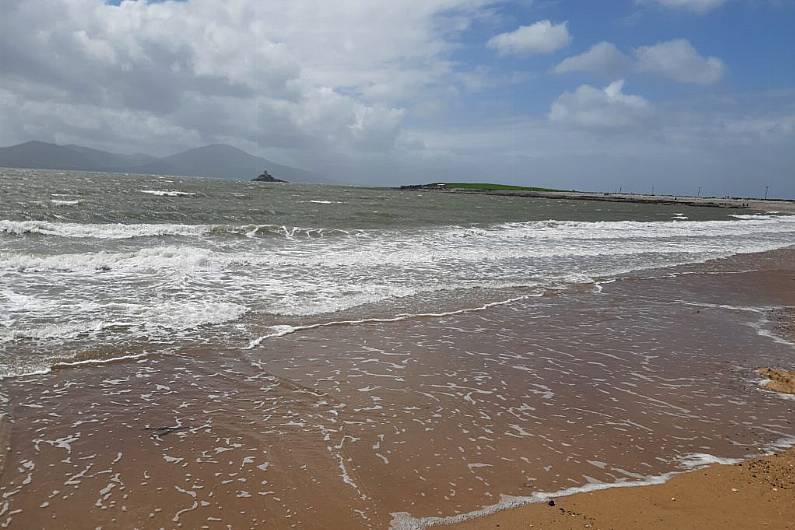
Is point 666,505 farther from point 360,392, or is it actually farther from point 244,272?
point 244,272

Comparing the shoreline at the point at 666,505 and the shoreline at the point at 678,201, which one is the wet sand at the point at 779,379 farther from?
the shoreline at the point at 678,201

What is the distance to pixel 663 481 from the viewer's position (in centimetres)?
441

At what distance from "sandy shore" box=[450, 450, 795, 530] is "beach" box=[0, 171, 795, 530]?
59 mm

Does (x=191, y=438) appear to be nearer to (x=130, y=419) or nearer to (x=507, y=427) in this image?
→ (x=130, y=419)

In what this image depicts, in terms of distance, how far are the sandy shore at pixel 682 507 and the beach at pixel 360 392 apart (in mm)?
59

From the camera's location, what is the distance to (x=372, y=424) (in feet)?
17.6

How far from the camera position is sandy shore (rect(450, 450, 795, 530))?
3.78 m

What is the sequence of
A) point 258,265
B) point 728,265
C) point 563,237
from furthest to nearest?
point 563,237 < point 728,265 < point 258,265

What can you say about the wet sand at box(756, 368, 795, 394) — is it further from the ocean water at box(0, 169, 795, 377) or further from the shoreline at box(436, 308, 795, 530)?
the ocean water at box(0, 169, 795, 377)

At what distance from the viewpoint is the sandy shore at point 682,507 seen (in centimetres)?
378

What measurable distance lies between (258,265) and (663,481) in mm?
12774

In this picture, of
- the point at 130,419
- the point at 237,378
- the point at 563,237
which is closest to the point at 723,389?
the point at 237,378

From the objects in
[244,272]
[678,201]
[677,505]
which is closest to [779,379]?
[677,505]

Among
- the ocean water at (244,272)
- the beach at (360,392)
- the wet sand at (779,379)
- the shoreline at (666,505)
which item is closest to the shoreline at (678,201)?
the ocean water at (244,272)
